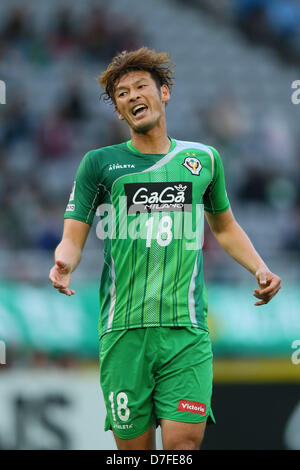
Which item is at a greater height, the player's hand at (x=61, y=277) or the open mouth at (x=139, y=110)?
the open mouth at (x=139, y=110)

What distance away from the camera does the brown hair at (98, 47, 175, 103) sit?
437 cm

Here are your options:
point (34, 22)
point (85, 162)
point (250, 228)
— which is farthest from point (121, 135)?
point (85, 162)

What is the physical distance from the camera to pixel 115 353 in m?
4.20

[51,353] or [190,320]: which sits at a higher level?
[190,320]

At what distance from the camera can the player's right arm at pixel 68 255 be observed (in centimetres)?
394

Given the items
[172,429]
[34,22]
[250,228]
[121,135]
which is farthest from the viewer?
[34,22]

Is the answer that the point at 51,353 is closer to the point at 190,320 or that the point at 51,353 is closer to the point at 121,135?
the point at 190,320

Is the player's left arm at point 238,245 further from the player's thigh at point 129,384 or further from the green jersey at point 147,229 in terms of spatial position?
the player's thigh at point 129,384

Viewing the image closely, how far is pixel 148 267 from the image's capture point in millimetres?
4188

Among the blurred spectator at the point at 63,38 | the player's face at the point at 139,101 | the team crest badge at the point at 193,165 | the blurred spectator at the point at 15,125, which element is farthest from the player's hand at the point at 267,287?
the blurred spectator at the point at 63,38

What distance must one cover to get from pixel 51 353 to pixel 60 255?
11.4 feet

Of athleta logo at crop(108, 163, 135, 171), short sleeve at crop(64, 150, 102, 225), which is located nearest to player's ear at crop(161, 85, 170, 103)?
athleta logo at crop(108, 163, 135, 171)

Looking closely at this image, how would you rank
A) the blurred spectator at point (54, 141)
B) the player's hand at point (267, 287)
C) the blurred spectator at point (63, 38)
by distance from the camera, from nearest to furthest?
the player's hand at point (267, 287), the blurred spectator at point (54, 141), the blurred spectator at point (63, 38)

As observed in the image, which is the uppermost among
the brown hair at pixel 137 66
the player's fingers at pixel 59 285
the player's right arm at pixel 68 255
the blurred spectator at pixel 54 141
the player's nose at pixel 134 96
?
the blurred spectator at pixel 54 141
